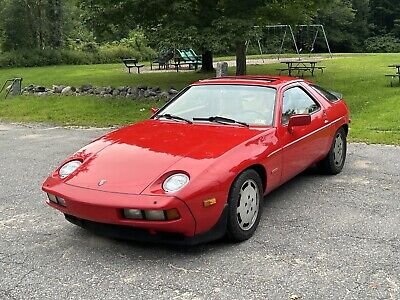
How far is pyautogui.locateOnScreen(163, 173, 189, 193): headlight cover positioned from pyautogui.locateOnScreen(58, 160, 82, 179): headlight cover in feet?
3.19

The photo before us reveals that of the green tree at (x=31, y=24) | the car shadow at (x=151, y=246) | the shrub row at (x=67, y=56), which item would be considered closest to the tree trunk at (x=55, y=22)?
the green tree at (x=31, y=24)

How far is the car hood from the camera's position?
4184mm

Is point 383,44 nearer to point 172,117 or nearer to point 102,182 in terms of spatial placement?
point 172,117

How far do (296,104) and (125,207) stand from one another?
266 cm

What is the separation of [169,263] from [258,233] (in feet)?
3.23

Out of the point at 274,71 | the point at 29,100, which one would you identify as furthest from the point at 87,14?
the point at 274,71

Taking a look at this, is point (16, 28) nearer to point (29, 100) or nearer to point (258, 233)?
point (29, 100)

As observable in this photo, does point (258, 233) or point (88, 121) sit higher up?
point (258, 233)

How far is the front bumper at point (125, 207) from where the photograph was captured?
389 cm

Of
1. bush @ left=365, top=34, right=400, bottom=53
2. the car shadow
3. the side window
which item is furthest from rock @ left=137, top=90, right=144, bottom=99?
bush @ left=365, top=34, right=400, bottom=53

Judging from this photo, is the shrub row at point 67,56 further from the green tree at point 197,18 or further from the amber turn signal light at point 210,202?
the amber turn signal light at point 210,202

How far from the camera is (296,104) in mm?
5793

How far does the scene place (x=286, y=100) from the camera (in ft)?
18.4

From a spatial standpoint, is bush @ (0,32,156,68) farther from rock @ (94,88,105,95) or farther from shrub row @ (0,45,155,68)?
rock @ (94,88,105,95)
